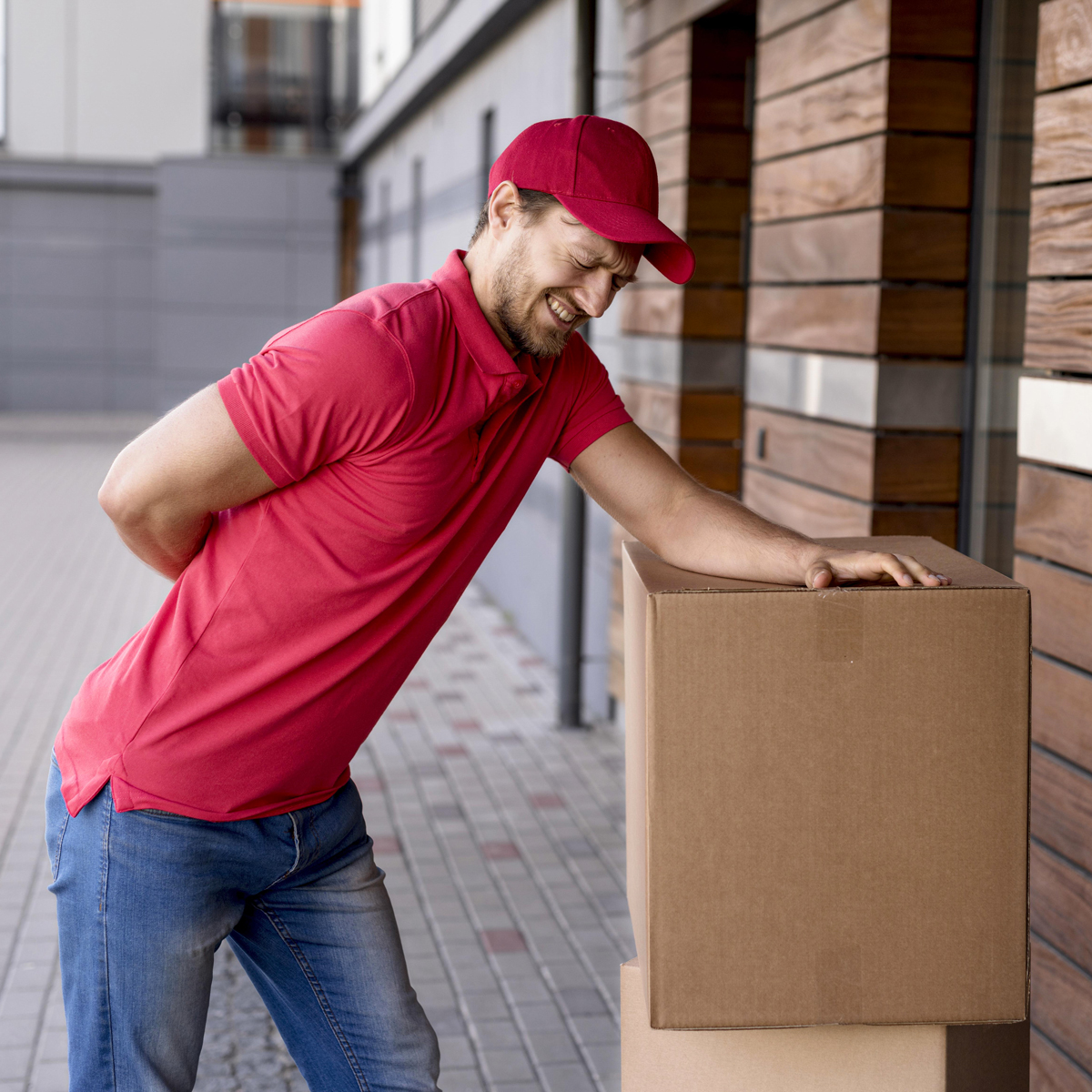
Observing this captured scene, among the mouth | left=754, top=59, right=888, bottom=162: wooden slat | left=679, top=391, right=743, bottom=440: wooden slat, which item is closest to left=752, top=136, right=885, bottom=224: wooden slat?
left=754, top=59, right=888, bottom=162: wooden slat

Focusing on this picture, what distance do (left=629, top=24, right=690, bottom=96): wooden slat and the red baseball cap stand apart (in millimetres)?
3649

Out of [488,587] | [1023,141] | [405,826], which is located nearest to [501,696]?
[405,826]

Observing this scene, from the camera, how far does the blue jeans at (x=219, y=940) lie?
1.70 meters

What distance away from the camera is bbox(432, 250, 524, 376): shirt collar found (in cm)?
170

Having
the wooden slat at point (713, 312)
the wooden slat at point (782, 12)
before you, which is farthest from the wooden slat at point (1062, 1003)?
the wooden slat at point (713, 312)

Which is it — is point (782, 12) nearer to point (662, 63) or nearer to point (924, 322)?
point (924, 322)

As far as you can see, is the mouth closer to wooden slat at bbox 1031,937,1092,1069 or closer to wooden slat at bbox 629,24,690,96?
wooden slat at bbox 1031,937,1092,1069

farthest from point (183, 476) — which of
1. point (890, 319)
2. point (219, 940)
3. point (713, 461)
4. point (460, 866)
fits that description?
point (713, 461)

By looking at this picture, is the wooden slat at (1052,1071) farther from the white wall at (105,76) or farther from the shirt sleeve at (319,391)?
the white wall at (105,76)

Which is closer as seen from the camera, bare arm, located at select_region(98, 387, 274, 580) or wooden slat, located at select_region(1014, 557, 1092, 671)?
bare arm, located at select_region(98, 387, 274, 580)

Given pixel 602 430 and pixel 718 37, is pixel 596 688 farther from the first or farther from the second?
pixel 602 430

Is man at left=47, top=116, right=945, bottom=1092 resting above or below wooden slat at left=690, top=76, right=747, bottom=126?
below

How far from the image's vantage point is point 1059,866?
254 centimetres

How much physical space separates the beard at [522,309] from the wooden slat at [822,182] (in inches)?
78.1
